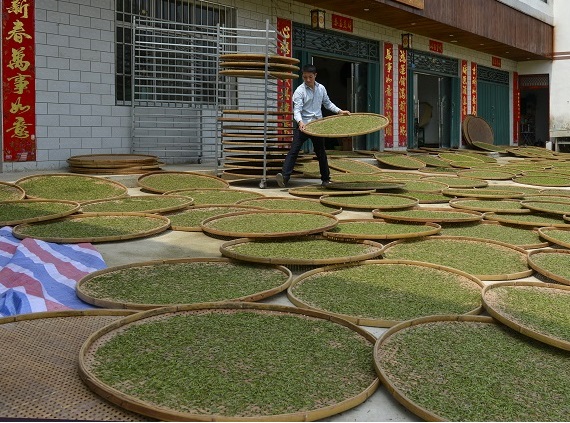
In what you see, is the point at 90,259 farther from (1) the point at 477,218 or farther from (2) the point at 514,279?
(1) the point at 477,218

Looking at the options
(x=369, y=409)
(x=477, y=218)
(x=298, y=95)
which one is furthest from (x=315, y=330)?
(x=298, y=95)

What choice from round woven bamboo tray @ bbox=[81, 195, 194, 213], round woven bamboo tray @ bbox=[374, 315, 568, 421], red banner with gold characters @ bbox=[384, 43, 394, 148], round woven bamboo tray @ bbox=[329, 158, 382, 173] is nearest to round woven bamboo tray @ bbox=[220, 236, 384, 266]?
round woven bamboo tray @ bbox=[374, 315, 568, 421]

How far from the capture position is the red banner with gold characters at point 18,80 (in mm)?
6465

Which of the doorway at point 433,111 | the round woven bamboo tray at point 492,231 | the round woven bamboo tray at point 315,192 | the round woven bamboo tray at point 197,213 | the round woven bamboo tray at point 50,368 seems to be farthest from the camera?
the doorway at point 433,111

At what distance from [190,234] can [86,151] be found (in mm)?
3768

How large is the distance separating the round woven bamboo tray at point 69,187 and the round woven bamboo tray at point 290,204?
1163 millimetres

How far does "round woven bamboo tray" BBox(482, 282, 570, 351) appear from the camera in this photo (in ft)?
6.92

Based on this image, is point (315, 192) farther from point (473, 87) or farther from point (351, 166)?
point (473, 87)

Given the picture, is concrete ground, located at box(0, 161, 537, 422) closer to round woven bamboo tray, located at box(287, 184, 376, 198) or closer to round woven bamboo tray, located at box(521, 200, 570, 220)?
round woven bamboo tray, located at box(287, 184, 376, 198)

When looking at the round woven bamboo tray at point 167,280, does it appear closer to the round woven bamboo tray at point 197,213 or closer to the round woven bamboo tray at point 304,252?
the round woven bamboo tray at point 304,252

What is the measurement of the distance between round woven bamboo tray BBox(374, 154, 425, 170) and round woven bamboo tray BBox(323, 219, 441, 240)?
4821mm

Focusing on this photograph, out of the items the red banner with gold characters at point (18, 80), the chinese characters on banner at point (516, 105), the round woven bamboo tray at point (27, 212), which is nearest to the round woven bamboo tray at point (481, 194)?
the round woven bamboo tray at point (27, 212)

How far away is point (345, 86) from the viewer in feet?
47.0

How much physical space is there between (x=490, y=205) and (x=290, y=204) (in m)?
1.65
